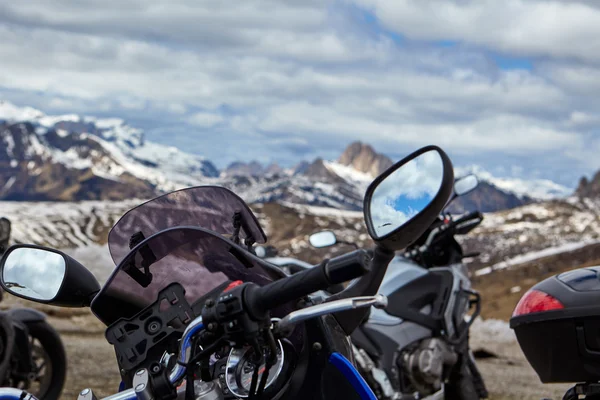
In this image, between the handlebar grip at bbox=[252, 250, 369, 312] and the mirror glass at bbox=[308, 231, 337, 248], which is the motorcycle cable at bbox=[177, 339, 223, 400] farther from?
the mirror glass at bbox=[308, 231, 337, 248]

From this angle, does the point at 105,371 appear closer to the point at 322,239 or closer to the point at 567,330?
the point at 322,239

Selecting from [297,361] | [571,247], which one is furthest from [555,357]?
[571,247]

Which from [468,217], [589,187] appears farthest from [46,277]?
[589,187]

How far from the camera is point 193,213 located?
10.1 feet

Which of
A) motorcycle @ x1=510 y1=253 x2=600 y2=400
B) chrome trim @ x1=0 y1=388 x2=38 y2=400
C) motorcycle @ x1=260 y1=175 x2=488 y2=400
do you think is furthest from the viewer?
motorcycle @ x1=260 y1=175 x2=488 y2=400

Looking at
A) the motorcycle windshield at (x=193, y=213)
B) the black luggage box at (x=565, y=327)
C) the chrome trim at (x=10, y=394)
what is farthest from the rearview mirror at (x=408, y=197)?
the black luggage box at (x=565, y=327)

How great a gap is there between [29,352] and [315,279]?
7396mm

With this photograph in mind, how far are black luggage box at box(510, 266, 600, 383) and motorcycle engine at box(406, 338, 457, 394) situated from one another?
150 inches

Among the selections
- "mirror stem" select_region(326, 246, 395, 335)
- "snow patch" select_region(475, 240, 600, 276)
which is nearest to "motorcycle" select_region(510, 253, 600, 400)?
"mirror stem" select_region(326, 246, 395, 335)

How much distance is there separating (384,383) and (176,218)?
4.77 m

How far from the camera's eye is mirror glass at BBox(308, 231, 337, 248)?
6.79m

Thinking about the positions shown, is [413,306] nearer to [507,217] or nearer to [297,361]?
[297,361]

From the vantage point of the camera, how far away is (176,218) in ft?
10.1

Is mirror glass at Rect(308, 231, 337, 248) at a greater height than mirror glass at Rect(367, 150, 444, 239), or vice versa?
mirror glass at Rect(367, 150, 444, 239)
